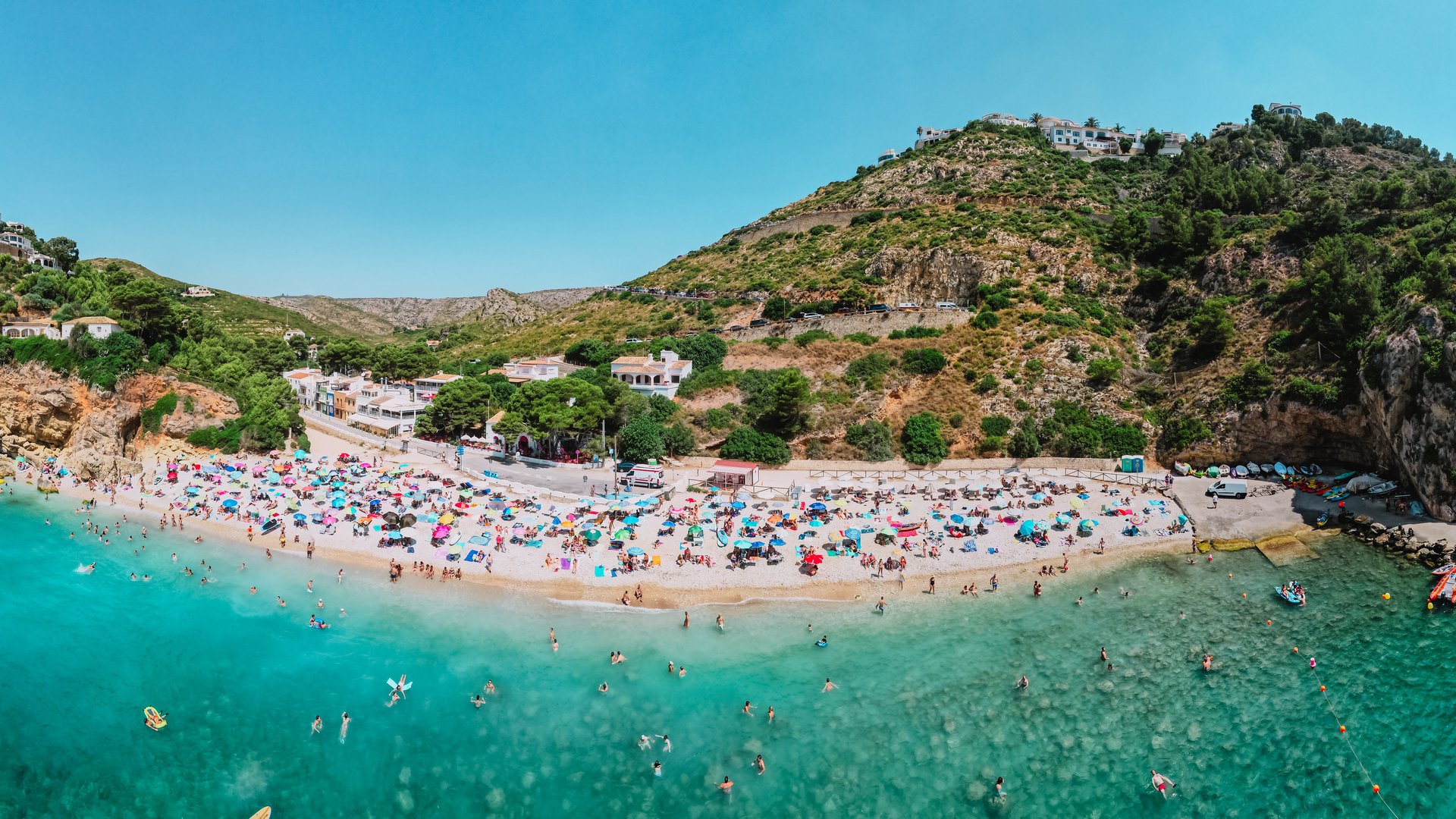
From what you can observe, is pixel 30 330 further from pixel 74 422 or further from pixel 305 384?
pixel 305 384

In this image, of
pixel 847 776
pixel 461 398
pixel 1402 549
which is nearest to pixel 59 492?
pixel 461 398

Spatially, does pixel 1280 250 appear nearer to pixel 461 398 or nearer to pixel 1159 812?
pixel 1159 812

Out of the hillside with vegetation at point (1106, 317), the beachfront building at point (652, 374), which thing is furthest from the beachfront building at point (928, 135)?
the beachfront building at point (652, 374)

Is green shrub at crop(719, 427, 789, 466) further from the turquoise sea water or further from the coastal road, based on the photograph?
the turquoise sea water

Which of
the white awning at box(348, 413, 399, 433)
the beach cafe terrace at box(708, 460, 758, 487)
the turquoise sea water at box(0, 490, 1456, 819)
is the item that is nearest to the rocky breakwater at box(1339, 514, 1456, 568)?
the turquoise sea water at box(0, 490, 1456, 819)

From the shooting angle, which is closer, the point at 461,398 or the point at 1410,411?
the point at 1410,411

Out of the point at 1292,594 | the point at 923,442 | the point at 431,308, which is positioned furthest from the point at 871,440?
the point at 431,308

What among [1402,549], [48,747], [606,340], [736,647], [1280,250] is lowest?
[48,747]
